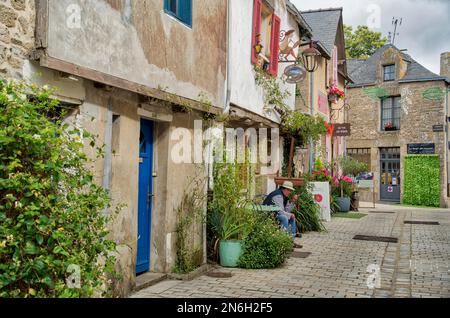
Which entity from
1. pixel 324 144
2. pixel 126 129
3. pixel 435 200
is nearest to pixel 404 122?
pixel 435 200

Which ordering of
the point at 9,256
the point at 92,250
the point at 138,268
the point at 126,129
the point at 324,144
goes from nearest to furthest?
the point at 9,256 < the point at 92,250 < the point at 126,129 < the point at 138,268 < the point at 324,144

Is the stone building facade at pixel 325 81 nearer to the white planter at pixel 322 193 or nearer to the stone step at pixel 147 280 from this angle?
the white planter at pixel 322 193

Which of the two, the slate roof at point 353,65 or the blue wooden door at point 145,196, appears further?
the slate roof at point 353,65

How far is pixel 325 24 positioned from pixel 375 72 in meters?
9.30

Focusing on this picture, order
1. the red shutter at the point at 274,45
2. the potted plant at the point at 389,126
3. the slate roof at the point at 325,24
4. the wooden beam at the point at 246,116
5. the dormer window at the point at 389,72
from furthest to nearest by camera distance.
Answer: the dormer window at the point at 389,72 → the potted plant at the point at 389,126 → the slate roof at the point at 325,24 → the red shutter at the point at 274,45 → the wooden beam at the point at 246,116

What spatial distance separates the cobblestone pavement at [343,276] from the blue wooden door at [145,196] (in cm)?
50

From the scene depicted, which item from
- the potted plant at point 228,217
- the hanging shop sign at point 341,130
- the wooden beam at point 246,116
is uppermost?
the hanging shop sign at point 341,130

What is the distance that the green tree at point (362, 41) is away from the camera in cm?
3475

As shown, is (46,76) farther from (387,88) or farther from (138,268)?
(387,88)

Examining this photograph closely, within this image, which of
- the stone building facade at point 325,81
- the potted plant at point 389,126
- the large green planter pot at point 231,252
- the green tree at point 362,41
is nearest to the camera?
the large green planter pot at point 231,252

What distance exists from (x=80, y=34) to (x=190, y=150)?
9.47 feet

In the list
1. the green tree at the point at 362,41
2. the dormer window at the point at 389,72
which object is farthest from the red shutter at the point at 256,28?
the green tree at the point at 362,41

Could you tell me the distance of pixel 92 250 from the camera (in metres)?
3.68

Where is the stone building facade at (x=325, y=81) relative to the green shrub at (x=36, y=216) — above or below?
above
